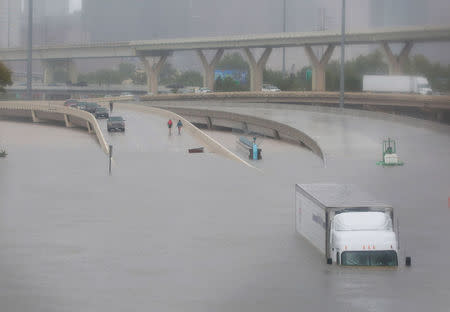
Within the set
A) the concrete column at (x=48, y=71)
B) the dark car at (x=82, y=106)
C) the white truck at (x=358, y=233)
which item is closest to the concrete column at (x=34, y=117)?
the dark car at (x=82, y=106)

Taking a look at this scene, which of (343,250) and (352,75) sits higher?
(352,75)

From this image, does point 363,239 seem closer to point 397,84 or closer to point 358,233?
point 358,233

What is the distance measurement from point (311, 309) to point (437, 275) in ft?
16.1

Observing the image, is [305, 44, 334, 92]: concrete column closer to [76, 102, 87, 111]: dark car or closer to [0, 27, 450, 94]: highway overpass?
[0, 27, 450, 94]: highway overpass

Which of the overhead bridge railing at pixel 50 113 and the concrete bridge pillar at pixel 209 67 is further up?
the concrete bridge pillar at pixel 209 67

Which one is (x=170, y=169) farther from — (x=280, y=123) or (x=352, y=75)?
(x=352, y=75)

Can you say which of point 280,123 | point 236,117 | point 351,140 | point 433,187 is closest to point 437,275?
point 433,187

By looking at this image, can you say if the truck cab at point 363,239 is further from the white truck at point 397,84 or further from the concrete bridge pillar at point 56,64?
the concrete bridge pillar at point 56,64

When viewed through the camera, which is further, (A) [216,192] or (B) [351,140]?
(B) [351,140]

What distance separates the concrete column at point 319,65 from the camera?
126750 millimetres

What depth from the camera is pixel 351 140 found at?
6419 cm

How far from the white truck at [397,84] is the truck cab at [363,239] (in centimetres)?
7151

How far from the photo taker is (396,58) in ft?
375

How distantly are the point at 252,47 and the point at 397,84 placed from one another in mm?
43166
